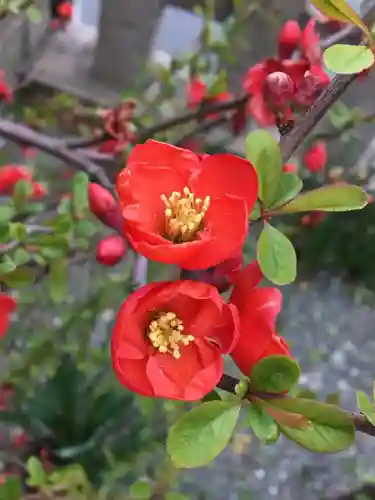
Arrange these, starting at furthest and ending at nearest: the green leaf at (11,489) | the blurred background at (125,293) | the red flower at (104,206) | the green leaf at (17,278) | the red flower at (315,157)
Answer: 1. the red flower at (315,157)
2. the blurred background at (125,293)
3. the green leaf at (11,489)
4. the green leaf at (17,278)
5. the red flower at (104,206)

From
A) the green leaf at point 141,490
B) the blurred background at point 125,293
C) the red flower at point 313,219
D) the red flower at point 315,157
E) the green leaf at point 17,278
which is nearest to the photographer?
the green leaf at point 17,278

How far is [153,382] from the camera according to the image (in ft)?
0.93

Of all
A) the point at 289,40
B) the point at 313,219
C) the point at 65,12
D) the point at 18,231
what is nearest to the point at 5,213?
the point at 18,231

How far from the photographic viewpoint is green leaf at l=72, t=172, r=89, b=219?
20.7 inches

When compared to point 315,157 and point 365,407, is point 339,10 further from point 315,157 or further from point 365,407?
point 315,157

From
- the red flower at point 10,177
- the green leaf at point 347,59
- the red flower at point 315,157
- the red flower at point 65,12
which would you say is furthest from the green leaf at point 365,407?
the red flower at point 65,12

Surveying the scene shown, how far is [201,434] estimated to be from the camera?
0.28 metres

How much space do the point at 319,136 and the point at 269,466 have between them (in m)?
0.55

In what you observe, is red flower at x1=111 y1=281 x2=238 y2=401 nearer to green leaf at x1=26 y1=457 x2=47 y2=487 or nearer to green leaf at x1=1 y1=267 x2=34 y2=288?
green leaf at x1=1 y1=267 x2=34 y2=288

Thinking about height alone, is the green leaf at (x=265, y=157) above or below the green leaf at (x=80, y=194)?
above

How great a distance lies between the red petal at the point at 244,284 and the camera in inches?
12.1

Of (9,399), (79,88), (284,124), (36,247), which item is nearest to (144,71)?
(79,88)

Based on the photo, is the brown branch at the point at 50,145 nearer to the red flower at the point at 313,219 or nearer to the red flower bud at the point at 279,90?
the red flower bud at the point at 279,90

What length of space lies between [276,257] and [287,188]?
0.10ft
